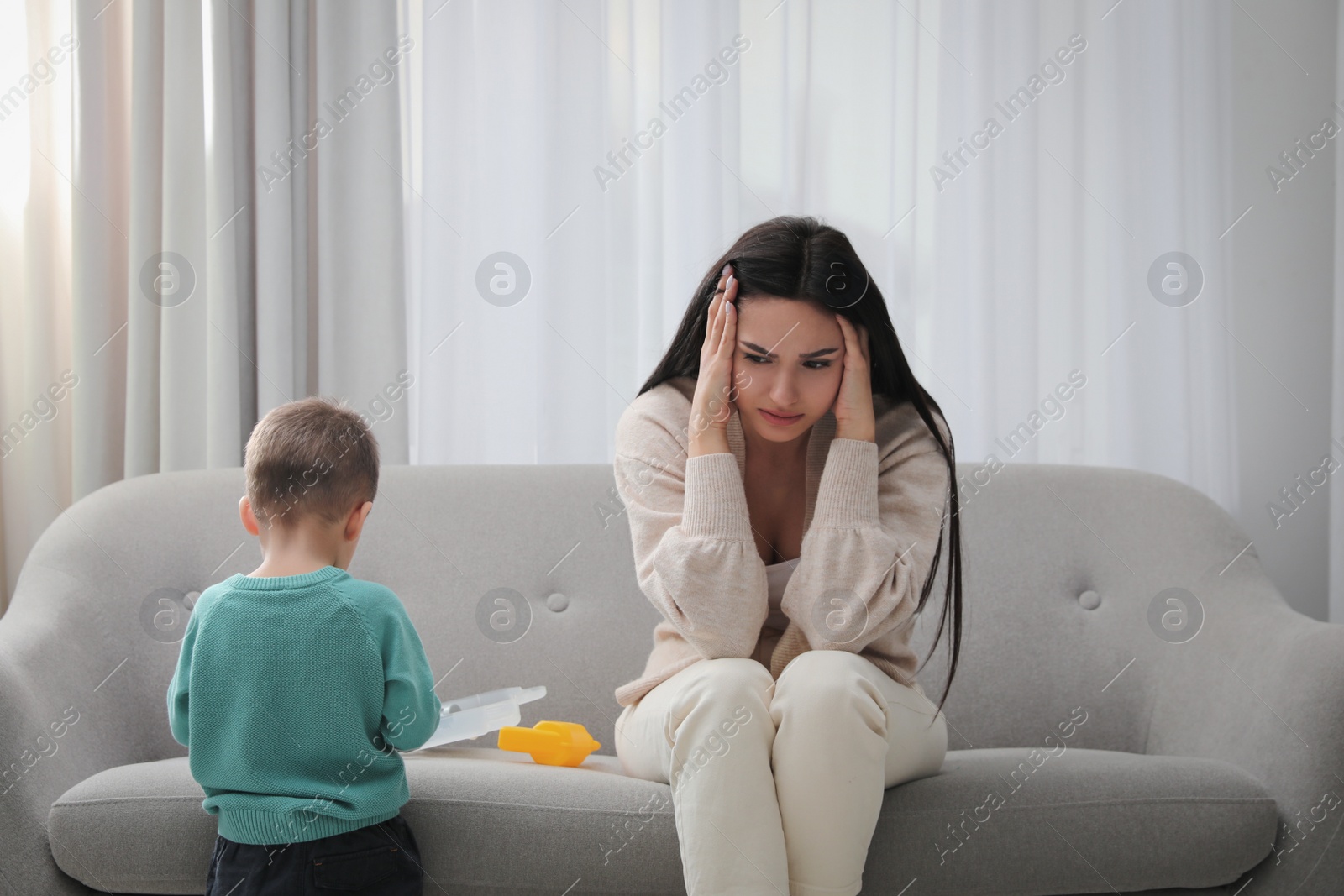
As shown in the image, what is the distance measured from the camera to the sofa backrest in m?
1.63

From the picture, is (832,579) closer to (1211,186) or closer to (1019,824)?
(1019,824)

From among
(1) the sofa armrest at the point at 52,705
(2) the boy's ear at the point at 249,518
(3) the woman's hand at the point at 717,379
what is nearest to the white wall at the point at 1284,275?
(3) the woman's hand at the point at 717,379

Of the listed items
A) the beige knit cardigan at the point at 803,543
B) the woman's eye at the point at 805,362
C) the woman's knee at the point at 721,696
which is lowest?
the woman's knee at the point at 721,696

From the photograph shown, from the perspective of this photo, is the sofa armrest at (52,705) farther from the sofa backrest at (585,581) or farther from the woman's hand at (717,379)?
the woman's hand at (717,379)

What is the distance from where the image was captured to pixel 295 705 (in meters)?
1.06

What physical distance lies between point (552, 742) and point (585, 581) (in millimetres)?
357

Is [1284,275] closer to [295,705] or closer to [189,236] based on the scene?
[295,705]

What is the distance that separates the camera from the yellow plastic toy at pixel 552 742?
55.9 inches

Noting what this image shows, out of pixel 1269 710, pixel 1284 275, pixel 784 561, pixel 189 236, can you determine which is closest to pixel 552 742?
pixel 784 561

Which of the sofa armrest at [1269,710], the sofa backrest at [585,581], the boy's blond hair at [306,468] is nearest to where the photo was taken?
the boy's blond hair at [306,468]

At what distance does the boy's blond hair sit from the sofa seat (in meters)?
0.34

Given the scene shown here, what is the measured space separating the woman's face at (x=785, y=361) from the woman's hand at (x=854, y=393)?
1cm

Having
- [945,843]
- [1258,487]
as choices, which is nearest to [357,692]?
[945,843]

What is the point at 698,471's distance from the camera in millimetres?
1278
